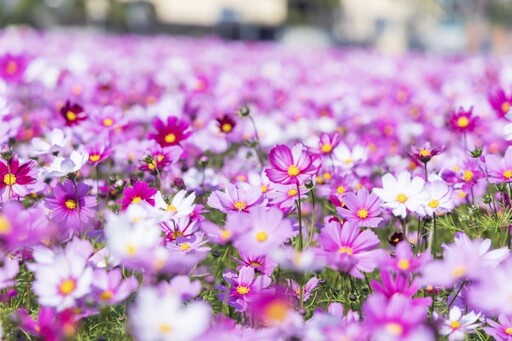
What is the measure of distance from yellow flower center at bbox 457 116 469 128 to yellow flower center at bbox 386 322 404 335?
1.29 metres

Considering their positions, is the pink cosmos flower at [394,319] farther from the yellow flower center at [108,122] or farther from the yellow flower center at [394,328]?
the yellow flower center at [108,122]

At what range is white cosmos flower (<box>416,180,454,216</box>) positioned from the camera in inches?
63.7

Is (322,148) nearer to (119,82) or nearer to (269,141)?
(269,141)

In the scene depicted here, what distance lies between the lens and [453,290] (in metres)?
1.56

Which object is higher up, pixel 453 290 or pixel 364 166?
pixel 453 290

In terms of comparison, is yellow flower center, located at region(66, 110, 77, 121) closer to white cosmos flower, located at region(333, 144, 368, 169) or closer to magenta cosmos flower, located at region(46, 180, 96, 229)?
magenta cosmos flower, located at region(46, 180, 96, 229)

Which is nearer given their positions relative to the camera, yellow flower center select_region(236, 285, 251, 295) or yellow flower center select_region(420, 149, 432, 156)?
yellow flower center select_region(236, 285, 251, 295)

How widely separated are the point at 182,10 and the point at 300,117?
3100 cm

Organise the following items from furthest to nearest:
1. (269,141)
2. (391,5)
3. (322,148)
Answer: (391,5), (269,141), (322,148)

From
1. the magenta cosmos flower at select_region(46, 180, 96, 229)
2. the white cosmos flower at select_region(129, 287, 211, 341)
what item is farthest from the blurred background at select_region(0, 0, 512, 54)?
the white cosmos flower at select_region(129, 287, 211, 341)


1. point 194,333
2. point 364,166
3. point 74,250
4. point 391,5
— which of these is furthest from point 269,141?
point 391,5

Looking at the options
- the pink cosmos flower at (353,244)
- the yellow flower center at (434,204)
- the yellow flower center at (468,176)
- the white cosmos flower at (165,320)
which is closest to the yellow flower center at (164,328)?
the white cosmos flower at (165,320)

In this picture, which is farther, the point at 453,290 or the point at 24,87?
the point at 24,87

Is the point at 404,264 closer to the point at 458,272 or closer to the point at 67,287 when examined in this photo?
the point at 458,272
